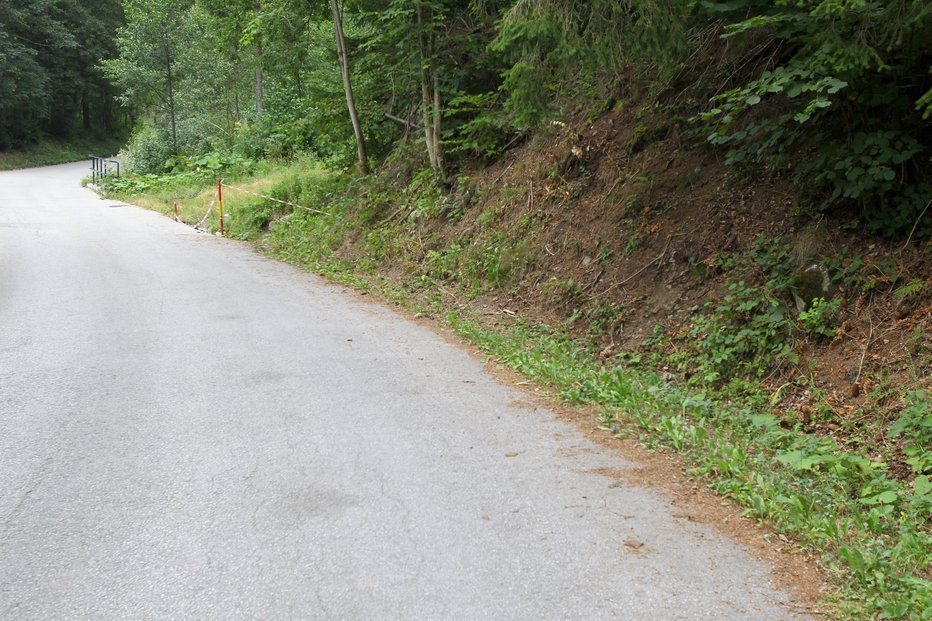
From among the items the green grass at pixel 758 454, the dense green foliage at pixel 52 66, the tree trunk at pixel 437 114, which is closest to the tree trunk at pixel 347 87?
the tree trunk at pixel 437 114

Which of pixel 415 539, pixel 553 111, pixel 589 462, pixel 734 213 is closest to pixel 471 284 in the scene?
pixel 553 111

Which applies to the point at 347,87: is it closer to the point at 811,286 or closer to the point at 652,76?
the point at 652,76

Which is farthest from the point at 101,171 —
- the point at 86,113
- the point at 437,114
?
the point at 86,113

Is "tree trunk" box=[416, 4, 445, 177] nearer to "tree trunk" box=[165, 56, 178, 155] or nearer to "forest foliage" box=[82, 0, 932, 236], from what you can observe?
"forest foliage" box=[82, 0, 932, 236]

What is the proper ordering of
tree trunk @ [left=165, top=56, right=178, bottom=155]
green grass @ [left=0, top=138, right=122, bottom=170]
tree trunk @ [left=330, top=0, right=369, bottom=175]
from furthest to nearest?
green grass @ [left=0, top=138, right=122, bottom=170], tree trunk @ [left=165, top=56, right=178, bottom=155], tree trunk @ [left=330, top=0, right=369, bottom=175]

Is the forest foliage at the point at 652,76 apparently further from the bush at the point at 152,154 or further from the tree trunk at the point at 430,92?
the bush at the point at 152,154

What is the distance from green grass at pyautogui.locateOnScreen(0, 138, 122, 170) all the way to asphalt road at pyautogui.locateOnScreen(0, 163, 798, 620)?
4417 cm

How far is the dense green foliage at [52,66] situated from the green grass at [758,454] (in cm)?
4663

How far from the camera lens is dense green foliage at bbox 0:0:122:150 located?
1874 inches

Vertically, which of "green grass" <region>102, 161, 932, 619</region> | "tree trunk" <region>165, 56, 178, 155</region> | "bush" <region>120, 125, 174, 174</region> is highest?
"tree trunk" <region>165, 56, 178, 155</region>

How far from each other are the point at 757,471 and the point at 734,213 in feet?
13.9

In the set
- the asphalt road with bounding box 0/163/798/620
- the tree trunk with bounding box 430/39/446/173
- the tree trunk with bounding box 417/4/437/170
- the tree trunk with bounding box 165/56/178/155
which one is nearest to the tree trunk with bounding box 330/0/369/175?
the tree trunk with bounding box 417/4/437/170

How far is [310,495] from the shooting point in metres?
4.86

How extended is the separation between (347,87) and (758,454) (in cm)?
1422
